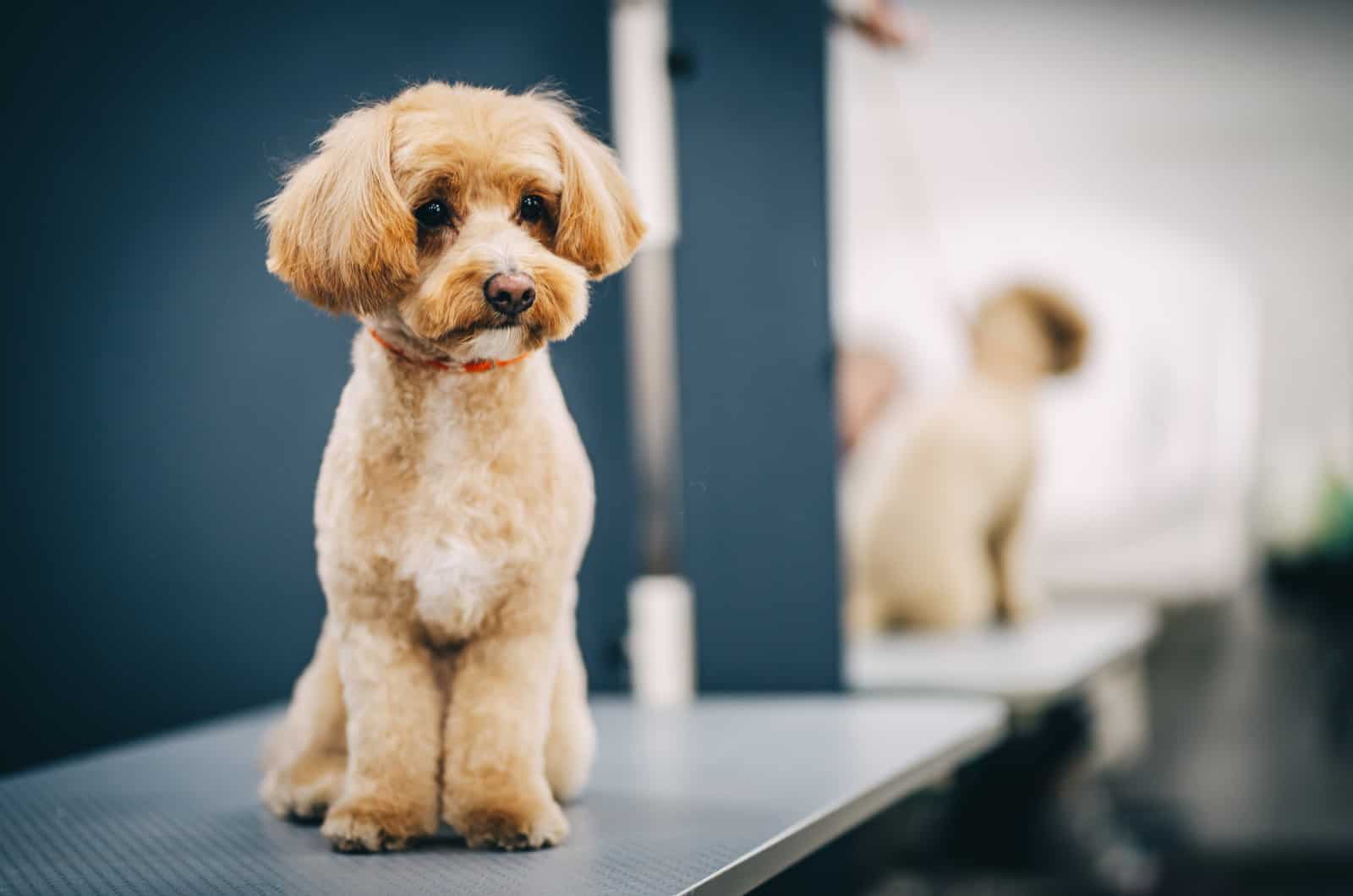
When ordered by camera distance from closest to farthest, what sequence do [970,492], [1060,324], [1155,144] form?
[970,492] < [1060,324] < [1155,144]

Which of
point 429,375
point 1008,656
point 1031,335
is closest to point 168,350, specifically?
point 429,375

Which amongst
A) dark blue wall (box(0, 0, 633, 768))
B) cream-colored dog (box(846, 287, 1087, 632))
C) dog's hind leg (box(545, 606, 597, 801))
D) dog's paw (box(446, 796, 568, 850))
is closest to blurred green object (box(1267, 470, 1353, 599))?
cream-colored dog (box(846, 287, 1087, 632))

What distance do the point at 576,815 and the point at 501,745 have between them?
5.7 inches

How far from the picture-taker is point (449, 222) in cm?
93

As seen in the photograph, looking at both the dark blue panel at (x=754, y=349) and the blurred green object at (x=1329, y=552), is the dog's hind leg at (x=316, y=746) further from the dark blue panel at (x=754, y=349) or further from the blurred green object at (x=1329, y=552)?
the blurred green object at (x=1329, y=552)

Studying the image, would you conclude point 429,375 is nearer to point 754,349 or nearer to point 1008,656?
point 754,349

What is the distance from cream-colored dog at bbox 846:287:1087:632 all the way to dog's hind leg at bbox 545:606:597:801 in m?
1.49

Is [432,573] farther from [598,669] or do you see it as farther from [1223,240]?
[1223,240]

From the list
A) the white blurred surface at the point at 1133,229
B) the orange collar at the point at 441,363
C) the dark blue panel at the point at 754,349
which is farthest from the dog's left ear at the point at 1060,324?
the orange collar at the point at 441,363

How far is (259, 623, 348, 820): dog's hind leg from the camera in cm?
103

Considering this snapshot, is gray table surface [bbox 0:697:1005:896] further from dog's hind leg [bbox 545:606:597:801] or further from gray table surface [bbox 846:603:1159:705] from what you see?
gray table surface [bbox 846:603:1159:705]

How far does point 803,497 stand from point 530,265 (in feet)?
3.52

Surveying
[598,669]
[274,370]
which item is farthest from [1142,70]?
[274,370]

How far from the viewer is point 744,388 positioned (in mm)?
1876
